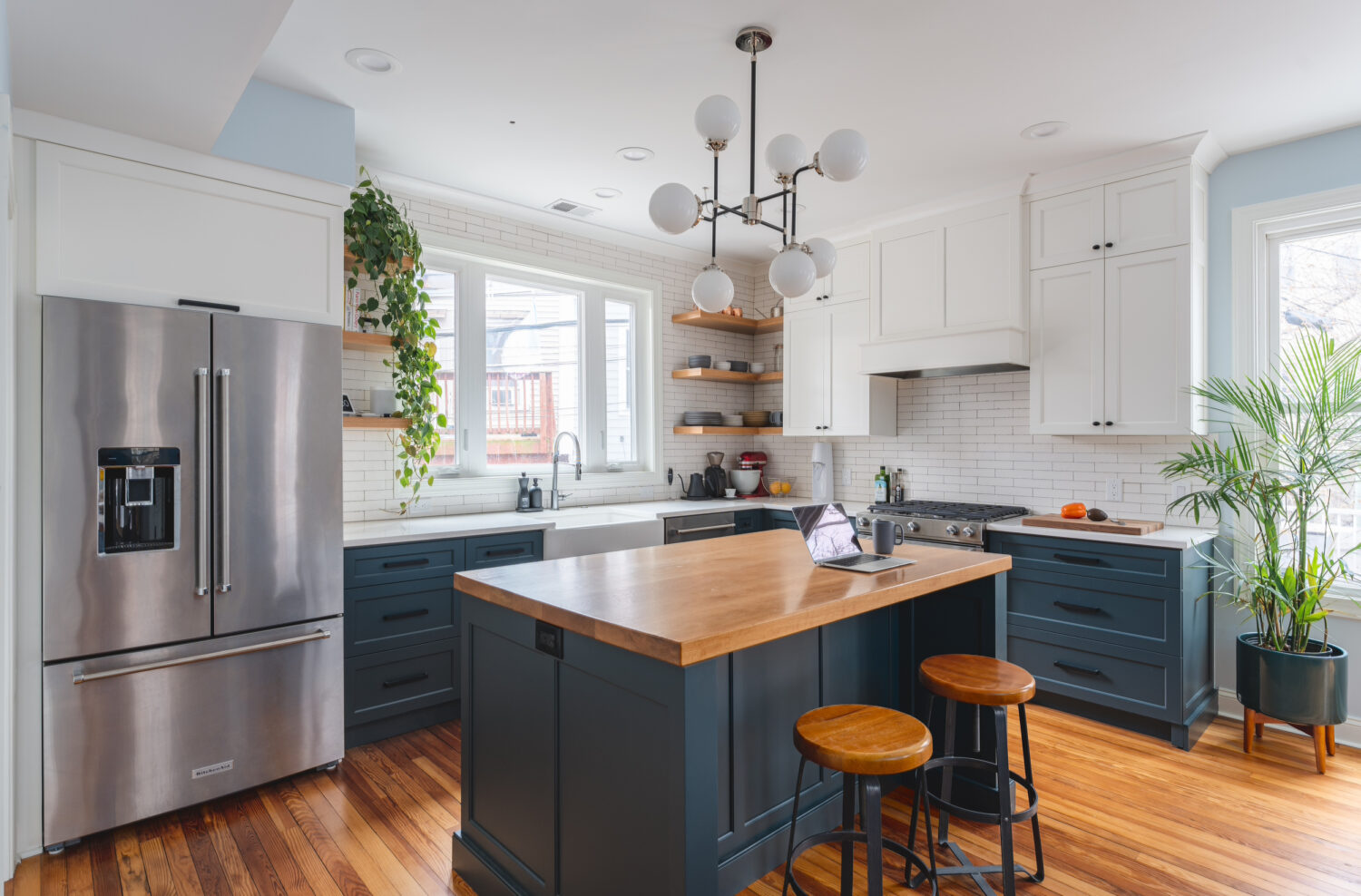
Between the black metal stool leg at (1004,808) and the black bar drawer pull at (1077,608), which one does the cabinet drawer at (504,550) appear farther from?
the black bar drawer pull at (1077,608)

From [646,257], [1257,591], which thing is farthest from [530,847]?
[646,257]

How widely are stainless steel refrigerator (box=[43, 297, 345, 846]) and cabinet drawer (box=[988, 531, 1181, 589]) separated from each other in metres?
3.26

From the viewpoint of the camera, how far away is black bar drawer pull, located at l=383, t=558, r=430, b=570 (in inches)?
131

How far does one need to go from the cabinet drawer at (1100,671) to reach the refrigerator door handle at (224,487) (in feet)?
11.6

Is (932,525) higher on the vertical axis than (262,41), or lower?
lower

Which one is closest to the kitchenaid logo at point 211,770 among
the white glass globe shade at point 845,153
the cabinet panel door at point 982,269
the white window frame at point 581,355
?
the white window frame at point 581,355

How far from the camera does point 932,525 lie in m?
4.00

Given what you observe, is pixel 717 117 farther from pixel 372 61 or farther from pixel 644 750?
pixel 644 750

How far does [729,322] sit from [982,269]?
6.27 ft

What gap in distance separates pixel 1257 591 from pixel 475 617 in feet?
11.1

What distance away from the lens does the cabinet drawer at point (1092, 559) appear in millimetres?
3322

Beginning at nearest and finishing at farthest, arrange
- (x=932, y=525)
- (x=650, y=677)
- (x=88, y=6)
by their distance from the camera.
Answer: (x=650, y=677), (x=88, y=6), (x=932, y=525)

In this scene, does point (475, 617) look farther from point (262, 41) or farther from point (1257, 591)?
point (1257, 591)

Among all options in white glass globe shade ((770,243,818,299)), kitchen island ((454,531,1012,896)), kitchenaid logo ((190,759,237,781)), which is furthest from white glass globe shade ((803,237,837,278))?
kitchenaid logo ((190,759,237,781))
